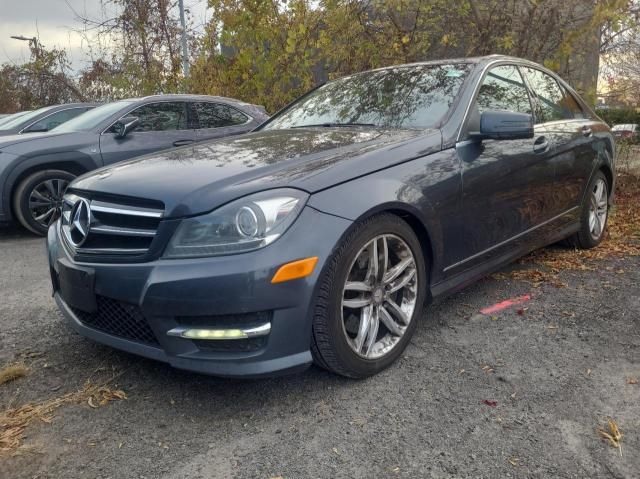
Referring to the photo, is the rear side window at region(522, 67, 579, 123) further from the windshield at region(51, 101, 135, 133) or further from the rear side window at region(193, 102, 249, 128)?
the windshield at region(51, 101, 135, 133)

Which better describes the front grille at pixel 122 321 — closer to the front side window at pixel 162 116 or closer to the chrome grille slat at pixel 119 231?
the chrome grille slat at pixel 119 231

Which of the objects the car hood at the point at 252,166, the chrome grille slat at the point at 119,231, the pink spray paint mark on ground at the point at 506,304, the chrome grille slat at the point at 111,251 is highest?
the car hood at the point at 252,166

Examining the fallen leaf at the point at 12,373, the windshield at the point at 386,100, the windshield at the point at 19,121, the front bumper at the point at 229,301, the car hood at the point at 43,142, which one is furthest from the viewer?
the windshield at the point at 19,121

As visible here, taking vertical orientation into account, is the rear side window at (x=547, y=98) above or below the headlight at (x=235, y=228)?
above

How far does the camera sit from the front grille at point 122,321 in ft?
7.70

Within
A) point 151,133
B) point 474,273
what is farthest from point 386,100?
point 151,133

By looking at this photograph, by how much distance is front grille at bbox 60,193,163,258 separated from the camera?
234 centimetres

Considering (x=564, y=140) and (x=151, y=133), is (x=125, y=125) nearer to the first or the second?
(x=151, y=133)

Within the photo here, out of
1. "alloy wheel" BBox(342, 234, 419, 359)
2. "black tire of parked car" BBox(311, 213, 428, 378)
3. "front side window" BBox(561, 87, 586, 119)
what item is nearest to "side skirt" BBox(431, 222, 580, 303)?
"alloy wheel" BBox(342, 234, 419, 359)

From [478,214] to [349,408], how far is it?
1.40 metres

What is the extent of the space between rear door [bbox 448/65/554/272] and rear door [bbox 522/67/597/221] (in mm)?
131

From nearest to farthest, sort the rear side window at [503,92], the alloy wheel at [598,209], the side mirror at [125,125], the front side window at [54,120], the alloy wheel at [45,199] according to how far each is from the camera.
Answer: the rear side window at [503,92], the alloy wheel at [598,209], the alloy wheel at [45,199], the side mirror at [125,125], the front side window at [54,120]

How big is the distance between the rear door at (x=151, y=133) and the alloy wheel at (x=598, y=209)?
4186mm

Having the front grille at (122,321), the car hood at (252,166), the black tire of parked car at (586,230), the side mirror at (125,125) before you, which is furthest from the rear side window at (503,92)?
the side mirror at (125,125)
